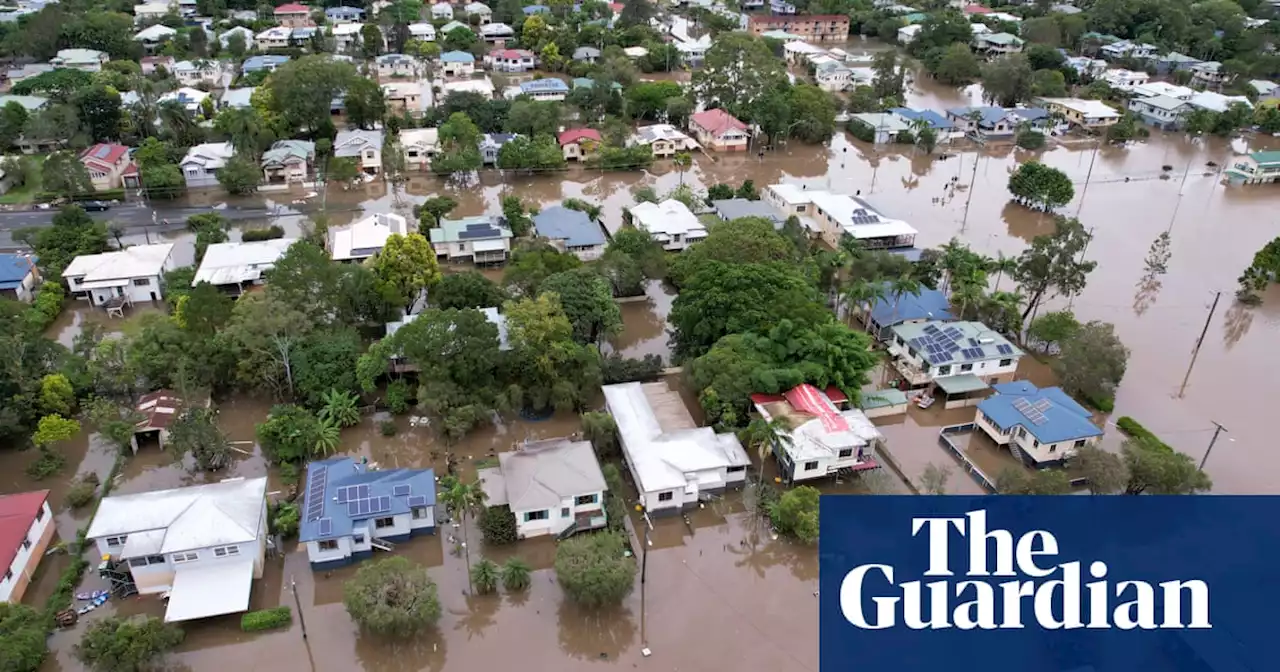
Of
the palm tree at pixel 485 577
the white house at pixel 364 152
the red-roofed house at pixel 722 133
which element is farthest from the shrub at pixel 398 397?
the red-roofed house at pixel 722 133

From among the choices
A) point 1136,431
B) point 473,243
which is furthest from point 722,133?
point 1136,431

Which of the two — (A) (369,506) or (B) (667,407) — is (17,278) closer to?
(A) (369,506)

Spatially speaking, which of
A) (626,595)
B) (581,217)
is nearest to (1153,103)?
(581,217)

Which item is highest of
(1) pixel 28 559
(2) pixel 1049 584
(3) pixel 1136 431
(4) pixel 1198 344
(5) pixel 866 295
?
(2) pixel 1049 584

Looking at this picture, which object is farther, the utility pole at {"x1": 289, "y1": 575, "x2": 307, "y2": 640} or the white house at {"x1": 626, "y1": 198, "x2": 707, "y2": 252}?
the white house at {"x1": 626, "y1": 198, "x2": 707, "y2": 252}

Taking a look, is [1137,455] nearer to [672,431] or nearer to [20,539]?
[672,431]

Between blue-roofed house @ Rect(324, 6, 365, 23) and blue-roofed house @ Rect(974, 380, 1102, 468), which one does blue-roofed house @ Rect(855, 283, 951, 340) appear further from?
blue-roofed house @ Rect(324, 6, 365, 23)

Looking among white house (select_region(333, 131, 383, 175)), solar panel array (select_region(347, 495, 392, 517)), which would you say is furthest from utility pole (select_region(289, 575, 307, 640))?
white house (select_region(333, 131, 383, 175))
